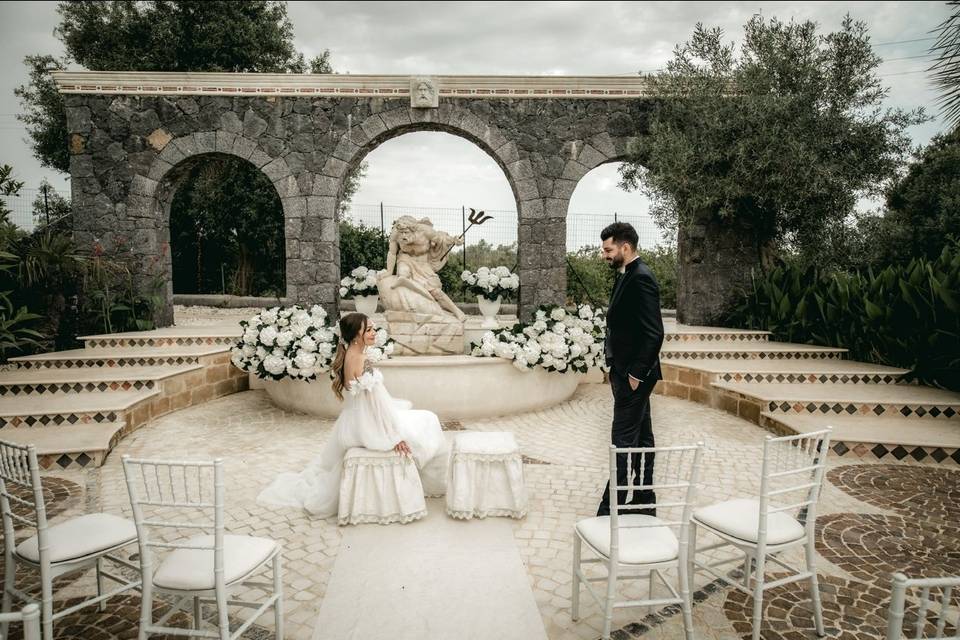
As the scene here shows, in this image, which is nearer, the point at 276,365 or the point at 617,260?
the point at 617,260

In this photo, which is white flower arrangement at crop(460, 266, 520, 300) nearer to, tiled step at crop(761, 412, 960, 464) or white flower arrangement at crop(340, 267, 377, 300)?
white flower arrangement at crop(340, 267, 377, 300)

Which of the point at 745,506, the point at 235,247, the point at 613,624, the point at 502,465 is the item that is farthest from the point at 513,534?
the point at 235,247

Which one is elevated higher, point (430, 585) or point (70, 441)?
point (70, 441)

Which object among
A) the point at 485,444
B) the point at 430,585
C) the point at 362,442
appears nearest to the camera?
the point at 430,585

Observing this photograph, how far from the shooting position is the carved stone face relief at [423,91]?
8.40 m

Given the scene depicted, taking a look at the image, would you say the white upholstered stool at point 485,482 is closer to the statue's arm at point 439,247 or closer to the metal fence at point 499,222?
the statue's arm at point 439,247

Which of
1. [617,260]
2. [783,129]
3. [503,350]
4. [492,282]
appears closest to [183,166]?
[492,282]

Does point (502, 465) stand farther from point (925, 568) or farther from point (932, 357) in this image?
point (932, 357)

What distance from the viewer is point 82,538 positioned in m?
2.38

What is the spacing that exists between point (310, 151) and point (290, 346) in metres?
4.11

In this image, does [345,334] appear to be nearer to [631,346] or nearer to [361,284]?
[631,346]

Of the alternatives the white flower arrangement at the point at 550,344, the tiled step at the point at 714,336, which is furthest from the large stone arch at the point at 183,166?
the tiled step at the point at 714,336

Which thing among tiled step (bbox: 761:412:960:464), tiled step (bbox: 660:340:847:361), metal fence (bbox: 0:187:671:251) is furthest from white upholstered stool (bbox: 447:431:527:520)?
metal fence (bbox: 0:187:671:251)

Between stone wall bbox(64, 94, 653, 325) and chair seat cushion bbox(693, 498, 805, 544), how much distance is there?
6.28 metres
